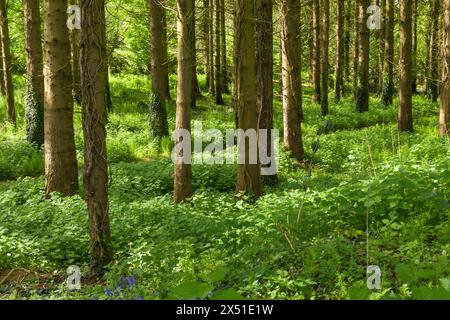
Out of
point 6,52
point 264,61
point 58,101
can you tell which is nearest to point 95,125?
point 58,101

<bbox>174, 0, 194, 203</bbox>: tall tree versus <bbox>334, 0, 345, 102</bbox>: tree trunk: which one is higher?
<bbox>334, 0, 345, 102</bbox>: tree trunk

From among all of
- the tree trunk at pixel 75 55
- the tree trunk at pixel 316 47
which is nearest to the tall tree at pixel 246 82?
the tree trunk at pixel 75 55

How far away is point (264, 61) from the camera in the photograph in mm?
10891

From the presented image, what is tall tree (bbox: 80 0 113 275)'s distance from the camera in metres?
5.94

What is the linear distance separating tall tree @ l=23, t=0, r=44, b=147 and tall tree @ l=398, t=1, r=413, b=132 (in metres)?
11.5

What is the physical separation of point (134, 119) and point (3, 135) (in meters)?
5.74

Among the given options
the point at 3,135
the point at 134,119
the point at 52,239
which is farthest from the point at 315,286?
the point at 134,119

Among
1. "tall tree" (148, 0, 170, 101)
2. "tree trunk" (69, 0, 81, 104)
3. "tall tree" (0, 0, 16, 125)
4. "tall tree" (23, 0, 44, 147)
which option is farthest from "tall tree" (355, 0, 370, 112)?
"tall tree" (0, 0, 16, 125)

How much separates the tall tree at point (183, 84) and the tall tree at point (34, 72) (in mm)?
6353

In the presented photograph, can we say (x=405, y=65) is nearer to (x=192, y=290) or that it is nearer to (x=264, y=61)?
(x=264, y=61)

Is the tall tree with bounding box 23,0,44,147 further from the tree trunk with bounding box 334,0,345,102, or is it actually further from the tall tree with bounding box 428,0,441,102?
the tall tree with bounding box 428,0,441,102

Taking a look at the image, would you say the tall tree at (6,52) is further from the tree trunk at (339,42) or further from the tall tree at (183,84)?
the tree trunk at (339,42)

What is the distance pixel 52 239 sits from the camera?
7.26 meters
